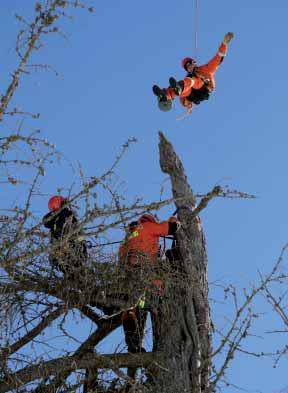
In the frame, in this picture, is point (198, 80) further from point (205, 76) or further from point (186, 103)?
point (186, 103)

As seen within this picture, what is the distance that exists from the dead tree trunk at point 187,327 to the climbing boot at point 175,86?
6.30 ft

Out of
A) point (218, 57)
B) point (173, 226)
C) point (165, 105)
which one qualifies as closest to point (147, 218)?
point (173, 226)

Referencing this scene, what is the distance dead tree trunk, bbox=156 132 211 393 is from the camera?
8273 mm

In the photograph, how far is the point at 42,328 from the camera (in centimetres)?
793

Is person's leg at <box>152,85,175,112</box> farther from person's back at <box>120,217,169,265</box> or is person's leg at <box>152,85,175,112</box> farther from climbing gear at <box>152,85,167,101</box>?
person's back at <box>120,217,169,265</box>

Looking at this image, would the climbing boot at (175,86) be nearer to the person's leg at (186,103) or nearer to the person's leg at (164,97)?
the person's leg at (164,97)

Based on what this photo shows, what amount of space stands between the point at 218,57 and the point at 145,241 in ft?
13.2

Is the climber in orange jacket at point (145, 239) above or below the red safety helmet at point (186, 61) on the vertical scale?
below

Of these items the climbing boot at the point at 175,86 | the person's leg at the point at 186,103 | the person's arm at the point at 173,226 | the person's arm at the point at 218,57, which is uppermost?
the person's arm at the point at 218,57

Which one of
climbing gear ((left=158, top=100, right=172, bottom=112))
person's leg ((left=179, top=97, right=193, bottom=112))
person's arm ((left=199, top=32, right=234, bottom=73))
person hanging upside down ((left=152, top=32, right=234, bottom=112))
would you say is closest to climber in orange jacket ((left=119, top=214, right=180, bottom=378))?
climbing gear ((left=158, top=100, right=172, bottom=112))

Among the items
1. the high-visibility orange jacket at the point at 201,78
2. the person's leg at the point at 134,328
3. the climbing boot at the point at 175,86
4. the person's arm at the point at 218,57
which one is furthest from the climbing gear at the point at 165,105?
the person's leg at the point at 134,328

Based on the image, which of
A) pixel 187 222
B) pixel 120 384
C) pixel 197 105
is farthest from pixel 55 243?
pixel 197 105

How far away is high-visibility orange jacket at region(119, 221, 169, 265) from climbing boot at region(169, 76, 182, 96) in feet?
6.71

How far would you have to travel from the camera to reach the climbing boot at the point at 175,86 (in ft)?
35.3
